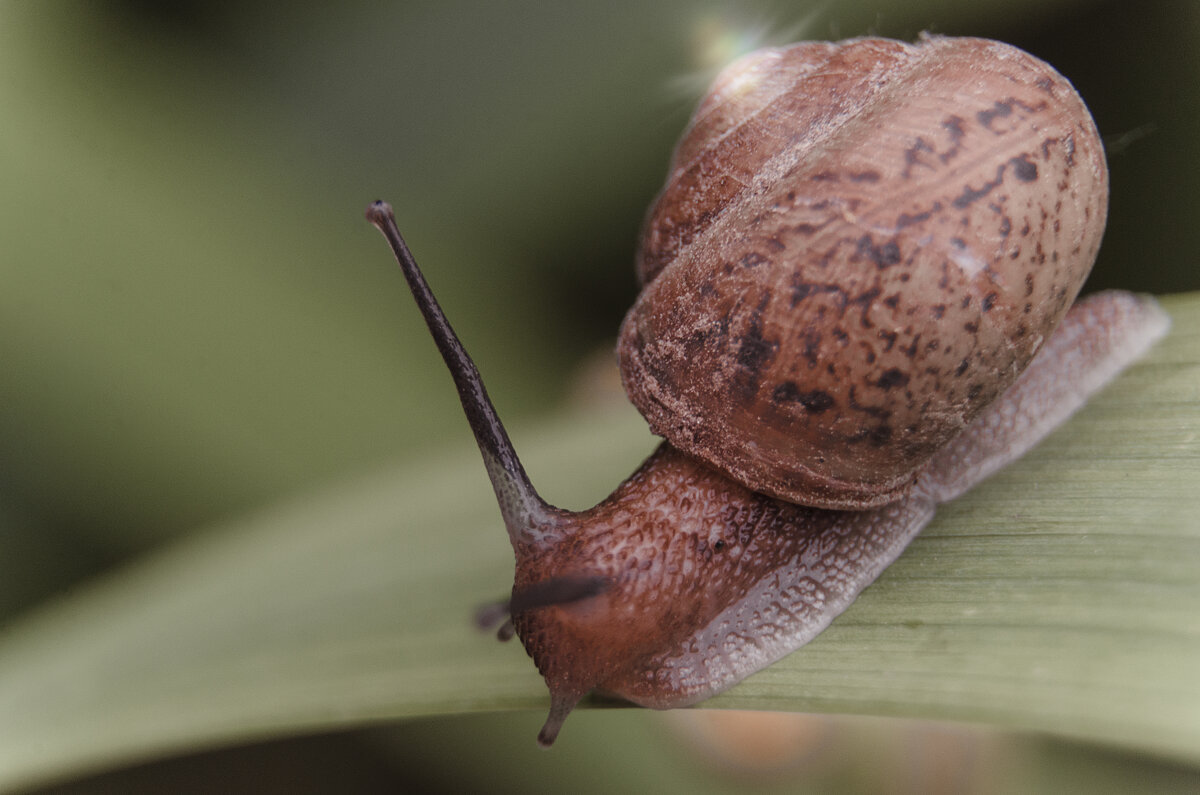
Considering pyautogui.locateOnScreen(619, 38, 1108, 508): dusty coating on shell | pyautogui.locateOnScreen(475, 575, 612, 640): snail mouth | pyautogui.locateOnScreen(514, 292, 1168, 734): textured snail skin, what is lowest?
pyautogui.locateOnScreen(514, 292, 1168, 734): textured snail skin

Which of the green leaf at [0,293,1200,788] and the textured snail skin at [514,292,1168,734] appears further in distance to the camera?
the textured snail skin at [514,292,1168,734]

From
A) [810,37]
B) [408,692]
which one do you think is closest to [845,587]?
[408,692]

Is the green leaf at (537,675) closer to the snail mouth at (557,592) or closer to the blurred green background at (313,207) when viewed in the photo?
the snail mouth at (557,592)

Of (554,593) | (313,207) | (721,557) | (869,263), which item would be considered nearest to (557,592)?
(554,593)

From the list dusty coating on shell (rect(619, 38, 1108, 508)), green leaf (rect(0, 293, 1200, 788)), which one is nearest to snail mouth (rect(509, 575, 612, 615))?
green leaf (rect(0, 293, 1200, 788))

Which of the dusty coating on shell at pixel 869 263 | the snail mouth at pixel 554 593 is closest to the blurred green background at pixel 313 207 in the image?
the dusty coating on shell at pixel 869 263

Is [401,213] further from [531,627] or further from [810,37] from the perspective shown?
[531,627]

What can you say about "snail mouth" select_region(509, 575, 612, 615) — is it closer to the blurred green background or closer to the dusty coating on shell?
the dusty coating on shell

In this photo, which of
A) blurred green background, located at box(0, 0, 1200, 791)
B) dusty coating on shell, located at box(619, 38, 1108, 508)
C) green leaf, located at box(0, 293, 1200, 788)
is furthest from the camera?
blurred green background, located at box(0, 0, 1200, 791)
